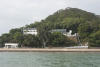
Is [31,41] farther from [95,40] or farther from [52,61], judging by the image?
[52,61]

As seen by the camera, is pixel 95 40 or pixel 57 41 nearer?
pixel 95 40

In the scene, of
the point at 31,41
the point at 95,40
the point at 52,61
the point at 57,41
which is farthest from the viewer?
the point at 57,41

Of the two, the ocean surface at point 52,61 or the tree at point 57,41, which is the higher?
the tree at point 57,41

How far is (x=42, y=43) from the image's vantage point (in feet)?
190

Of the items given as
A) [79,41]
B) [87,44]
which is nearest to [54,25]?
[79,41]

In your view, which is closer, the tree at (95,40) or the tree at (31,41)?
the tree at (95,40)

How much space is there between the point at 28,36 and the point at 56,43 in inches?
268

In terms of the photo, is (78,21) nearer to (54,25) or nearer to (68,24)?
(68,24)

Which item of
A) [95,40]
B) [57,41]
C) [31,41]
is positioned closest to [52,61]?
[95,40]

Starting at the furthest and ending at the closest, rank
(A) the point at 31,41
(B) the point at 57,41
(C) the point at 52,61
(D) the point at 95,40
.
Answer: (B) the point at 57,41 → (A) the point at 31,41 → (D) the point at 95,40 → (C) the point at 52,61

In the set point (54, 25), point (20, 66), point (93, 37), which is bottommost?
point (20, 66)

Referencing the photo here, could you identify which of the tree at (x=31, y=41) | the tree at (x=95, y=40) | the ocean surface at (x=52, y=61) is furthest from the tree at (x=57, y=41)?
the ocean surface at (x=52, y=61)

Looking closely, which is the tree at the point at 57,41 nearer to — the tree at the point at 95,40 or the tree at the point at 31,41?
the tree at the point at 31,41

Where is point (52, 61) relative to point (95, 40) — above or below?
below
